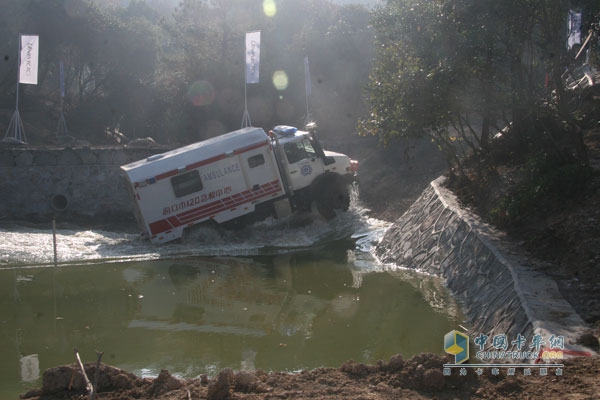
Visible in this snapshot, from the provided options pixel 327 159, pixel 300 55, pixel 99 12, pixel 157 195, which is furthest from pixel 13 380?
pixel 99 12

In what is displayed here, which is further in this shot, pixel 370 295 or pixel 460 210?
pixel 460 210

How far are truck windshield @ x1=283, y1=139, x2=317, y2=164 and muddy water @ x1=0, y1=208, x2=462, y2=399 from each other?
103 inches

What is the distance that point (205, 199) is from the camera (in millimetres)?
17344

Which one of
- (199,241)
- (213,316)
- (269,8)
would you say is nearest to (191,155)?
(199,241)

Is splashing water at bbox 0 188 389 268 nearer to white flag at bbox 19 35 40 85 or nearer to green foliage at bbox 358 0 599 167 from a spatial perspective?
green foliage at bbox 358 0 599 167

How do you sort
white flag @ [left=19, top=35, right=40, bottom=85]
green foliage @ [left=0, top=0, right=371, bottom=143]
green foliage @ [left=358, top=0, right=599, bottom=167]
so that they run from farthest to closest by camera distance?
green foliage @ [left=0, top=0, right=371, bottom=143], white flag @ [left=19, top=35, right=40, bottom=85], green foliage @ [left=358, top=0, right=599, bottom=167]

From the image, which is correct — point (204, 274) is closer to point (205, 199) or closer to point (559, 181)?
point (205, 199)

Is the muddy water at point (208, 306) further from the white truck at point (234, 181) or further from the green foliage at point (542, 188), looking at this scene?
the green foliage at point (542, 188)

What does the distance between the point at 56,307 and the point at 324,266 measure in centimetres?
589

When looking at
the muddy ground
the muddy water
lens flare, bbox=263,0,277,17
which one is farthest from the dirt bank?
lens flare, bbox=263,0,277,17

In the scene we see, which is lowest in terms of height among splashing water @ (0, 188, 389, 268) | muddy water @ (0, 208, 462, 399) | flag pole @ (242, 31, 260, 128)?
muddy water @ (0, 208, 462, 399)

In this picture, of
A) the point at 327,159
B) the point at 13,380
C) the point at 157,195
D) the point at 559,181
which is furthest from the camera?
the point at 327,159

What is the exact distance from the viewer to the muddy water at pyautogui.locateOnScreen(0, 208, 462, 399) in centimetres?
789

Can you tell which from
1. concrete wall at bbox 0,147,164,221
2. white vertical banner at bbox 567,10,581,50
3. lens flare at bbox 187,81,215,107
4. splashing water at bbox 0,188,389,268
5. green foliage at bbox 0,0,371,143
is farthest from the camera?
lens flare at bbox 187,81,215,107
